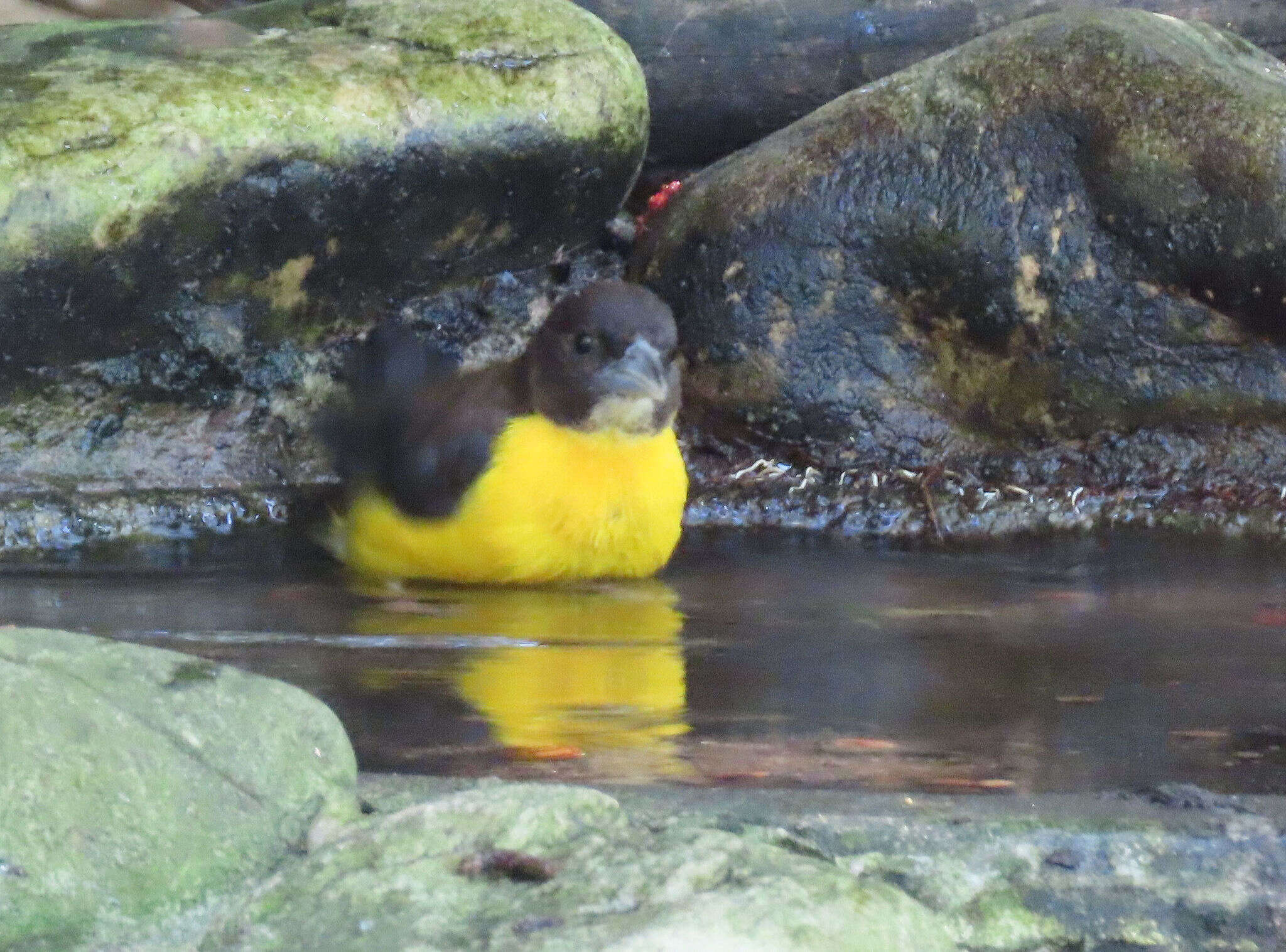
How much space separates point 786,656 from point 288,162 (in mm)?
2760

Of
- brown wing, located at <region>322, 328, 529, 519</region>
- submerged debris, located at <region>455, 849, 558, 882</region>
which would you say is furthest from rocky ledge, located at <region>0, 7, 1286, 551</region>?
submerged debris, located at <region>455, 849, 558, 882</region>

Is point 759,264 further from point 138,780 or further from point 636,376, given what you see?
point 138,780

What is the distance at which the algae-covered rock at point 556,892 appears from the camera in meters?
2.05

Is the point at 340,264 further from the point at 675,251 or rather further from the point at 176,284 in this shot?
the point at 675,251

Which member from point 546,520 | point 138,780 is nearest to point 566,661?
point 546,520

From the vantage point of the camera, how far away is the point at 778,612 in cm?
429

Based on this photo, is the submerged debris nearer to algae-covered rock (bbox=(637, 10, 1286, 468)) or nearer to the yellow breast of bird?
the yellow breast of bird

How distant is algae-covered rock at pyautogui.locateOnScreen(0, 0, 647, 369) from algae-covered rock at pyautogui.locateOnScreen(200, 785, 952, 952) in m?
3.52

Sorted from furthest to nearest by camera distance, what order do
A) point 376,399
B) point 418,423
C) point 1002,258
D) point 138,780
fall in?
point 1002,258
point 376,399
point 418,423
point 138,780

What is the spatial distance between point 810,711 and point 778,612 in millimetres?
1079

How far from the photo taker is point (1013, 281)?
5.85 metres

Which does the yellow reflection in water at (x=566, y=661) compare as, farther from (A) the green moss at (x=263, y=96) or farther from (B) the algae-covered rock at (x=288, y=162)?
(A) the green moss at (x=263, y=96)

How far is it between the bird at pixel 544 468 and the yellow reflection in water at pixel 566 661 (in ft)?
0.41

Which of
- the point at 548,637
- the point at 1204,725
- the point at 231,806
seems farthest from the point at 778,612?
the point at 231,806
